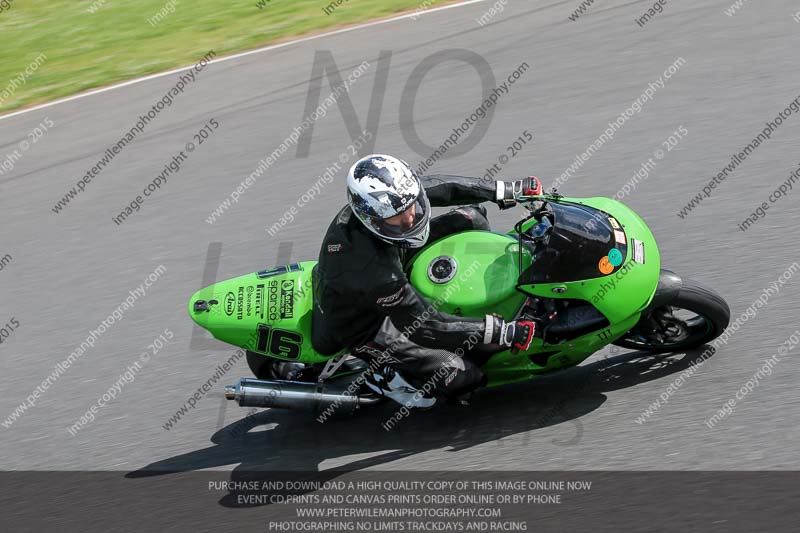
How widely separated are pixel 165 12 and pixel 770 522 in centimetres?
1212

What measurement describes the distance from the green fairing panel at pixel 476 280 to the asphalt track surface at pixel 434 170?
0.67 meters

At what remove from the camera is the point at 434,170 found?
8.65 meters

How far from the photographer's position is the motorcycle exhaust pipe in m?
5.38

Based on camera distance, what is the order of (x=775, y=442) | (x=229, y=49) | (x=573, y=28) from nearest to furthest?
(x=775, y=442) → (x=573, y=28) → (x=229, y=49)

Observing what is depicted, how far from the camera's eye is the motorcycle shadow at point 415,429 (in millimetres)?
5336

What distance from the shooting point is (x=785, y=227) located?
6680mm

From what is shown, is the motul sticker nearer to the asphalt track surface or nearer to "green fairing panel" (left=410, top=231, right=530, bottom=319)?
"green fairing panel" (left=410, top=231, right=530, bottom=319)

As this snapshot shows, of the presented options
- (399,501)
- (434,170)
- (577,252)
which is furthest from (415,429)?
(434,170)

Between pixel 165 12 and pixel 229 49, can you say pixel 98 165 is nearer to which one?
pixel 229 49

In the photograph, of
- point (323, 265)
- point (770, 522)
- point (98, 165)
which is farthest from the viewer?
point (98, 165)

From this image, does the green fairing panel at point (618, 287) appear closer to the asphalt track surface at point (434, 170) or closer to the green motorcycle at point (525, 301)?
the green motorcycle at point (525, 301)

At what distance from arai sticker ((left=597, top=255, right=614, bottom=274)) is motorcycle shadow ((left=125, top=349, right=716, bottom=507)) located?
2.61 ft

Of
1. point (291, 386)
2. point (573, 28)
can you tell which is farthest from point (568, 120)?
point (291, 386)

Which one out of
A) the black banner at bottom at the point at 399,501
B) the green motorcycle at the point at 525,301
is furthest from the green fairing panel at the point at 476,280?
the black banner at bottom at the point at 399,501
